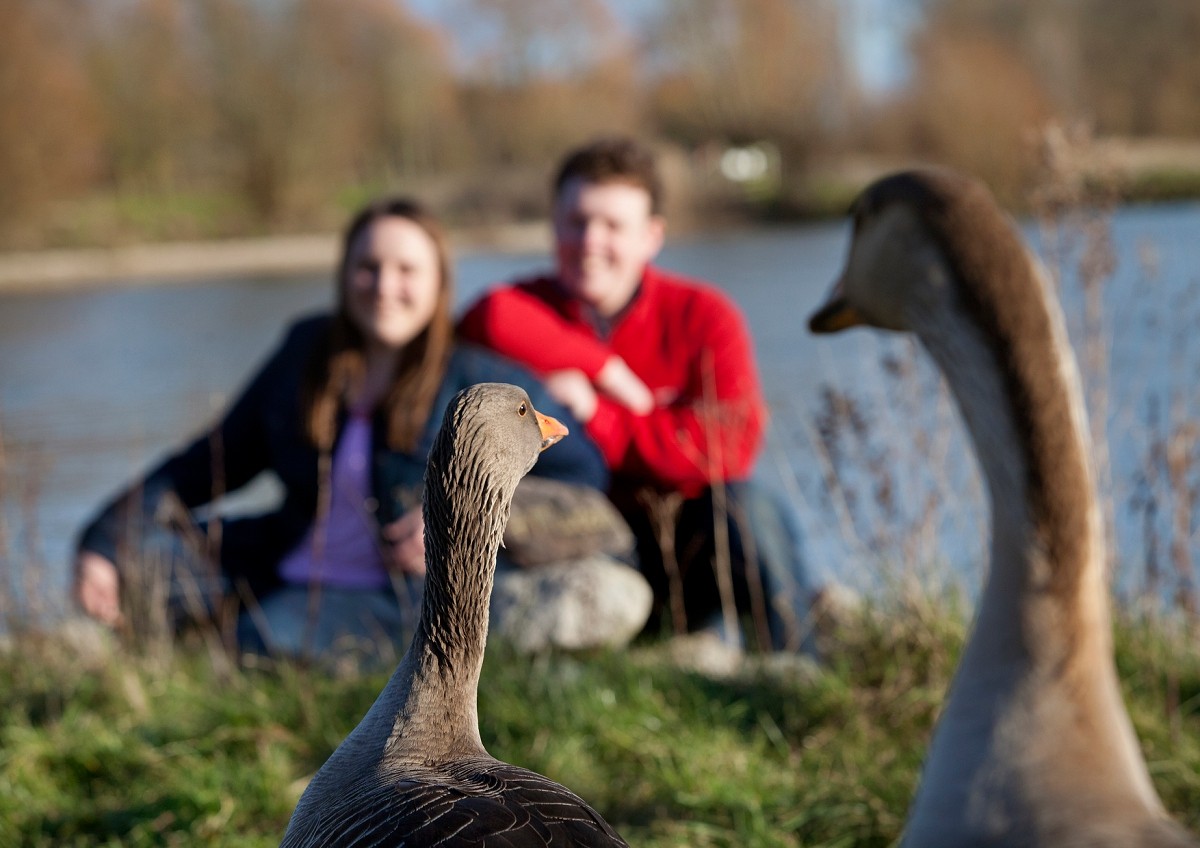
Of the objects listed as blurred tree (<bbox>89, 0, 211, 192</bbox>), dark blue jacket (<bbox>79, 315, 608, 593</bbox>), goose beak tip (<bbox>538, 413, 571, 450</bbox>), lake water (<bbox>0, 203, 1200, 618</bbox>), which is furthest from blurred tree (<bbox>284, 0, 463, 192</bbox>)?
goose beak tip (<bbox>538, 413, 571, 450</bbox>)

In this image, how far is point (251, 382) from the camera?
190 inches

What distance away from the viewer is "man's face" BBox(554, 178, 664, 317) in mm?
4656

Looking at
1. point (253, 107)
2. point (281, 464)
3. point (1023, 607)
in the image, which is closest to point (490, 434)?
point (1023, 607)

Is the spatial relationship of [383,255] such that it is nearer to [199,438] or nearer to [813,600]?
[199,438]

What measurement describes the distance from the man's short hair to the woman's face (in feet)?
1.99

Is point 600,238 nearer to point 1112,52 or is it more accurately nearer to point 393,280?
point 393,280

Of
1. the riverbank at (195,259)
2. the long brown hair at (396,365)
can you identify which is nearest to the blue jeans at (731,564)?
the long brown hair at (396,365)

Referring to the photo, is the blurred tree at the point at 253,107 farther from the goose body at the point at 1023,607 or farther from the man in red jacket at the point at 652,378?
the goose body at the point at 1023,607

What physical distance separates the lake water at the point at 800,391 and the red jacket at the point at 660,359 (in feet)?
1.02

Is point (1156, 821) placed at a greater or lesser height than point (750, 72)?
lesser

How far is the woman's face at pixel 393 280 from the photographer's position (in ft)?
14.5

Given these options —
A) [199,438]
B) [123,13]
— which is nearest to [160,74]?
[123,13]

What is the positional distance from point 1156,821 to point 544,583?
275 centimetres

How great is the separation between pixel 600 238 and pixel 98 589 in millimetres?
2133
